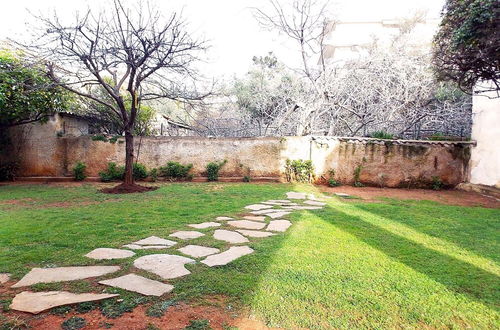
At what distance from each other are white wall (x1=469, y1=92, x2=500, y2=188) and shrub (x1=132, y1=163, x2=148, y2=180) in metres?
10.0

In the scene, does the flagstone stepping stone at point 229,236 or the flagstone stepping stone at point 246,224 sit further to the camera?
the flagstone stepping stone at point 246,224

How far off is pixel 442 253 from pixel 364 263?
103 cm

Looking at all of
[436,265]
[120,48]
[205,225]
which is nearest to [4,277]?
[205,225]

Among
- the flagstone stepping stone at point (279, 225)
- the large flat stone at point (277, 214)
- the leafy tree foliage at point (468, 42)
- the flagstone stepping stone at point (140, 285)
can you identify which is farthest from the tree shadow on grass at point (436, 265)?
the leafy tree foliage at point (468, 42)

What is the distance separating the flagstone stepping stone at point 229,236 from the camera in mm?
3391

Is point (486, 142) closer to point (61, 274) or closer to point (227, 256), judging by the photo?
point (227, 256)

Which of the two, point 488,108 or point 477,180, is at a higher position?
point 488,108

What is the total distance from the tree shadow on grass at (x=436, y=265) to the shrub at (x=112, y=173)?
302 inches

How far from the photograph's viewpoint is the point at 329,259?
2.83 meters

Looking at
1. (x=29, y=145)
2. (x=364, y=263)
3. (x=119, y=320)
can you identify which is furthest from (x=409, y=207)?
(x=29, y=145)

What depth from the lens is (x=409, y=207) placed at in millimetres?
5891

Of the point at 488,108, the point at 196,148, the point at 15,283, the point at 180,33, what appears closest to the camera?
→ the point at 15,283

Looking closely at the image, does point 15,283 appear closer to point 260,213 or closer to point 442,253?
point 260,213

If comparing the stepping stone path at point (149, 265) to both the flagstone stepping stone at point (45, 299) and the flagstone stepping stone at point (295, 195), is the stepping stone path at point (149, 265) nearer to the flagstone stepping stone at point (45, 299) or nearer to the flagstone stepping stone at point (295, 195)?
the flagstone stepping stone at point (45, 299)
